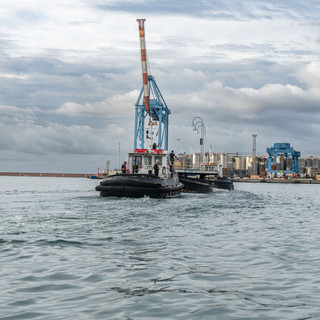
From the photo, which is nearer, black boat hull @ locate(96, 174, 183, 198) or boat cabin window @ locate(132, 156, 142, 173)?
black boat hull @ locate(96, 174, 183, 198)

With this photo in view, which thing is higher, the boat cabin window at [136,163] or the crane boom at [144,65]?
the crane boom at [144,65]

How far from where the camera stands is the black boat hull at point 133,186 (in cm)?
2598

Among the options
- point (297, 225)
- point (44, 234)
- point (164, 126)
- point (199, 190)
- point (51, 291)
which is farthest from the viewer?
point (164, 126)

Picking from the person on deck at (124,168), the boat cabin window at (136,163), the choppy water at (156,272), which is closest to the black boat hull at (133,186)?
the person on deck at (124,168)

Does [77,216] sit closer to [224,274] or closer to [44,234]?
[44,234]

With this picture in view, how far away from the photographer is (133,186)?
25906 millimetres

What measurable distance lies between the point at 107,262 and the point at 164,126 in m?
66.5

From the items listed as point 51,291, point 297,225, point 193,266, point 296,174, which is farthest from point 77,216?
point 296,174

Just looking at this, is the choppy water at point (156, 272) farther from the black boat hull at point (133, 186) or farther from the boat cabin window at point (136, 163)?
the boat cabin window at point (136, 163)

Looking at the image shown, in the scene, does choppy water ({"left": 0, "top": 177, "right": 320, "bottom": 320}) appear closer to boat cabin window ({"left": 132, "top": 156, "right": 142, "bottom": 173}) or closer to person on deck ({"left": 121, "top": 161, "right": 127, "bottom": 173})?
person on deck ({"left": 121, "top": 161, "right": 127, "bottom": 173})

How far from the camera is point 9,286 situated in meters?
6.58

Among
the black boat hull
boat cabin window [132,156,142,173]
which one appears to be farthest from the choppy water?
boat cabin window [132,156,142,173]

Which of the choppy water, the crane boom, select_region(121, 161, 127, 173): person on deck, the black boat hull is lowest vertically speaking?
the choppy water

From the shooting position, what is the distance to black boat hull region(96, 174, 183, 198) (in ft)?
85.3
